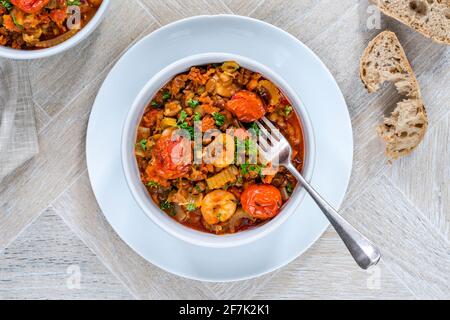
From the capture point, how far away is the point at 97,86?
2.79 metres

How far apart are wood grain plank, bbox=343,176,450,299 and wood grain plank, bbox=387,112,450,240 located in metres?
0.04

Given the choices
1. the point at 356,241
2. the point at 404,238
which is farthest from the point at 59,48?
the point at 404,238

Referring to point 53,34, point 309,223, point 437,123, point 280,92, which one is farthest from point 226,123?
point 437,123

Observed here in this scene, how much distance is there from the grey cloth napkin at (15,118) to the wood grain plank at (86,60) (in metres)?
0.06

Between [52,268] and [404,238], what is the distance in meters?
1.85

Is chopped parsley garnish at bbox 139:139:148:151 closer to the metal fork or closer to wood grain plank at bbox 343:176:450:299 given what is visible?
the metal fork

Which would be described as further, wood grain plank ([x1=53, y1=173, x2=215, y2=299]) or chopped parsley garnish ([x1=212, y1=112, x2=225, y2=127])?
wood grain plank ([x1=53, y1=173, x2=215, y2=299])

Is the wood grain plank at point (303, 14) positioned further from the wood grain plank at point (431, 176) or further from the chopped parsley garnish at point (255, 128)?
the wood grain plank at point (431, 176)

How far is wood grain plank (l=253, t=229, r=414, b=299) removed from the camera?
2.92 metres

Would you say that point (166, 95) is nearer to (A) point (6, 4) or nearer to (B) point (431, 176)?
(A) point (6, 4)

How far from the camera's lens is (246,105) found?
2.44 metres

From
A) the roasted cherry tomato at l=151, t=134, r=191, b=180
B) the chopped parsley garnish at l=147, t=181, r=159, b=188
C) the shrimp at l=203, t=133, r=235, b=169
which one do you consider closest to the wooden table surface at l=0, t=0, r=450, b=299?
the chopped parsley garnish at l=147, t=181, r=159, b=188
